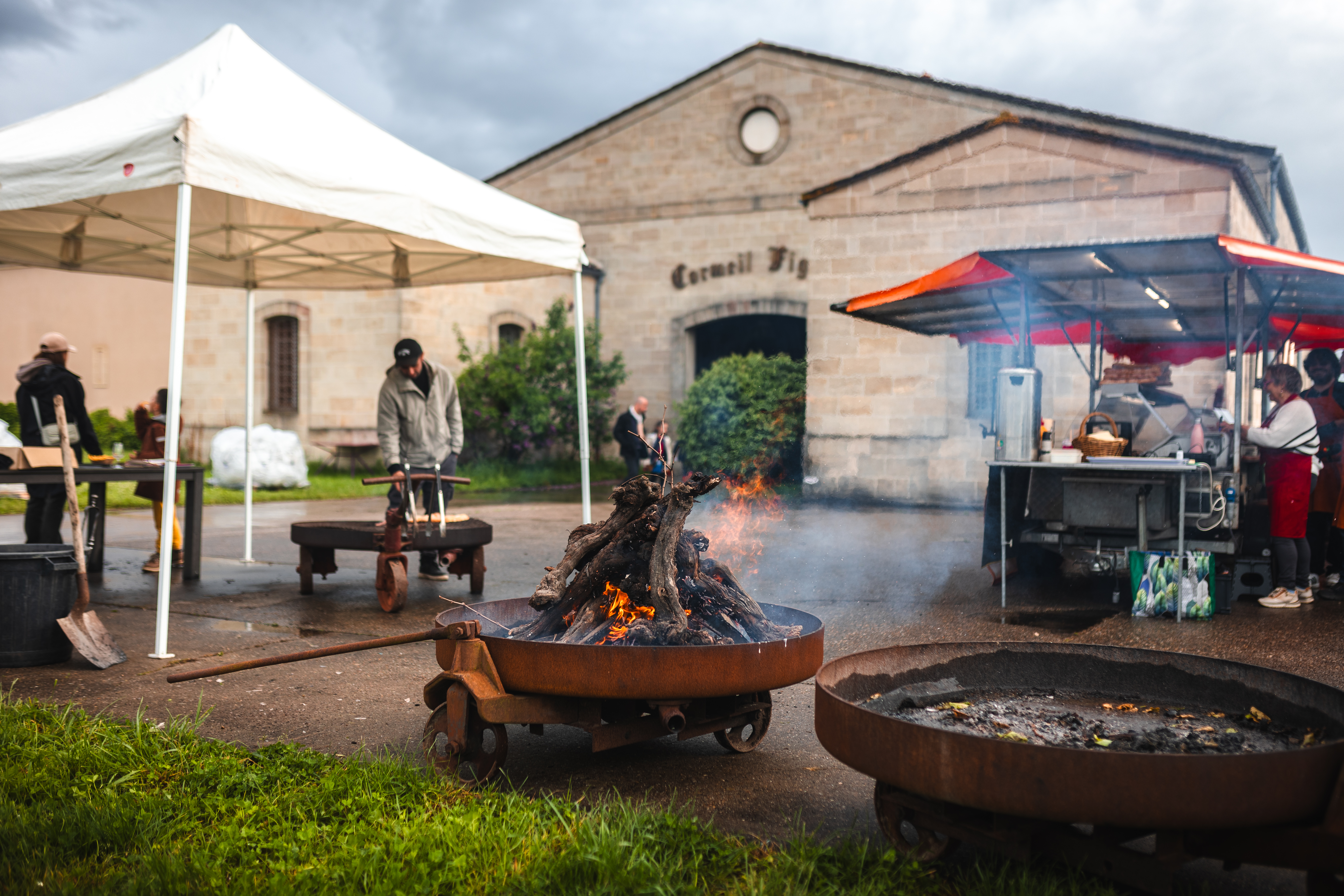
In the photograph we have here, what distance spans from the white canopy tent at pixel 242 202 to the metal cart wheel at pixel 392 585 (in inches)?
57.8

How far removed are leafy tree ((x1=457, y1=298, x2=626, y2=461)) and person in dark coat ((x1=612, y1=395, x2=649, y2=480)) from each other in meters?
1.99

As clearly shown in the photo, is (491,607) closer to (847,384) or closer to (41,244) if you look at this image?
(41,244)

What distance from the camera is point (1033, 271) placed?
8047 mm

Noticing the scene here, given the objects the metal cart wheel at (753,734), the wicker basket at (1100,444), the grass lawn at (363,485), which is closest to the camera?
the metal cart wheel at (753,734)

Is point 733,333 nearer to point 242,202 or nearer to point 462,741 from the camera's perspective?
point 242,202

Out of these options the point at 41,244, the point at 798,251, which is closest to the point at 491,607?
the point at 41,244

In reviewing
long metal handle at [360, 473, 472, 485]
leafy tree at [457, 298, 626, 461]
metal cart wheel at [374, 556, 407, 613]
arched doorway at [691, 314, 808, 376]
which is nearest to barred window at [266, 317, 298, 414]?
leafy tree at [457, 298, 626, 461]

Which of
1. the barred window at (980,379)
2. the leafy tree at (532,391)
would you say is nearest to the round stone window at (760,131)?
the leafy tree at (532,391)

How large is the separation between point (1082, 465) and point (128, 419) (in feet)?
78.0

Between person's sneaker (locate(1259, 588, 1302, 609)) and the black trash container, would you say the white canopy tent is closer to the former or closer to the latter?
the black trash container

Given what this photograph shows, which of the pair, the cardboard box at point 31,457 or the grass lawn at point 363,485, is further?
the grass lawn at point 363,485

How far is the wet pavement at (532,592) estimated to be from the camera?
3.65 m

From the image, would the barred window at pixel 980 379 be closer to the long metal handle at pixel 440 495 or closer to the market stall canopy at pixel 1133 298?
the market stall canopy at pixel 1133 298

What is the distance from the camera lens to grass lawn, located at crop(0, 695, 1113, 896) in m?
2.71
